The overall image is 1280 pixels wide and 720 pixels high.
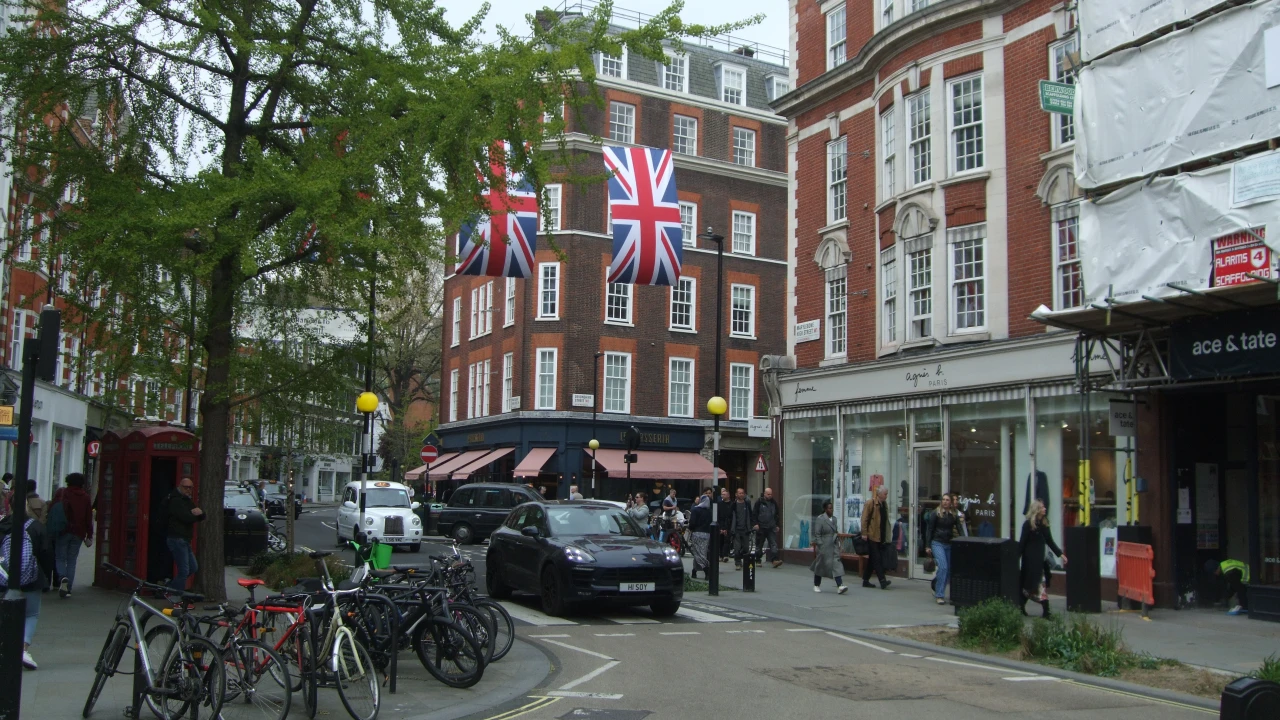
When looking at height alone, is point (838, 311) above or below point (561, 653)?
above

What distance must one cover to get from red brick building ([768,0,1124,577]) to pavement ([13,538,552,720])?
11.1m

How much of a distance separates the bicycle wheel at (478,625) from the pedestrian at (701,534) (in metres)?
10.8

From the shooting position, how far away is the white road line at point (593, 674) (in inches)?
398

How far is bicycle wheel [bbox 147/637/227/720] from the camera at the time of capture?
750 cm

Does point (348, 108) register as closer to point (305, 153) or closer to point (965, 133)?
point (305, 153)

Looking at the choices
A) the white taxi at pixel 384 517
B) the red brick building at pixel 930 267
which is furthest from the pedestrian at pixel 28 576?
the white taxi at pixel 384 517

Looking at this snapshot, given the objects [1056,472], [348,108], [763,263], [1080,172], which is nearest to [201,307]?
[348,108]

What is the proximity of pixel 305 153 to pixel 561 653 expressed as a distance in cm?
680

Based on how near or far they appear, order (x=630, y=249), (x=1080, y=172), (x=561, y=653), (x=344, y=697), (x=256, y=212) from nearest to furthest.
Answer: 1. (x=344, y=697)
2. (x=561, y=653)
3. (x=256, y=212)
4. (x=1080, y=172)
5. (x=630, y=249)

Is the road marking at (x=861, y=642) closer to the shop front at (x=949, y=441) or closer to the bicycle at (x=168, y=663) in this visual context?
the shop front at (x=949, y=441)

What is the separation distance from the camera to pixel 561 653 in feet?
40.0

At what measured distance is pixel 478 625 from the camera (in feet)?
34.7

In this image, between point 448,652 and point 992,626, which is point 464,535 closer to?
point 992,626

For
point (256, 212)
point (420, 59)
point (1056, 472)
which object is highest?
point (420, 59)
